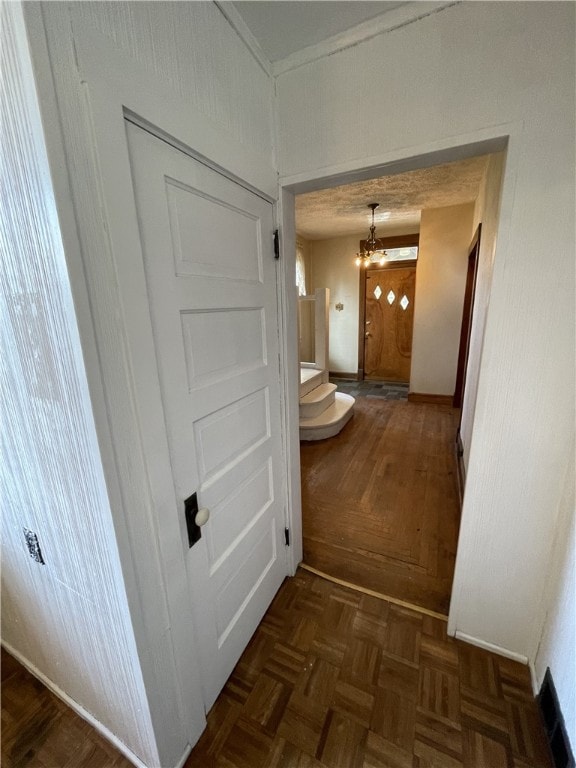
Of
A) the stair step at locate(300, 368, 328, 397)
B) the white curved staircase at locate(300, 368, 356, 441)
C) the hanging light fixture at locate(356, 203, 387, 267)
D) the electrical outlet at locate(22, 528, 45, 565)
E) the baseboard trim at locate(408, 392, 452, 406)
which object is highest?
the hanging light fixture at locate(356, 203, 387, 267)

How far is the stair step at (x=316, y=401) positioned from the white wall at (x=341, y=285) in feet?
→ 6.53

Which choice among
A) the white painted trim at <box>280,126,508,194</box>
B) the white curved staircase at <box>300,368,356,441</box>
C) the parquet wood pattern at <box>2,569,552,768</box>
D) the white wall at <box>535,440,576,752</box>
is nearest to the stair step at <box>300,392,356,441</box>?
the white curved staircase at <box>300,368,356,441</box>

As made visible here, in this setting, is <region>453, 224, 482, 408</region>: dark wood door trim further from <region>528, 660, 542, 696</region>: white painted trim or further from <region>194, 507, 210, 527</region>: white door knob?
<region>194, 507, 210, 527</region>: white door knob

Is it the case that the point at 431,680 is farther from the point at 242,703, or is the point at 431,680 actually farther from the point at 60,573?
the point at 60,573

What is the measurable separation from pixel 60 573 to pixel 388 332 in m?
5.40

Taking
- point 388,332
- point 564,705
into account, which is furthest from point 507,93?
point 388,332

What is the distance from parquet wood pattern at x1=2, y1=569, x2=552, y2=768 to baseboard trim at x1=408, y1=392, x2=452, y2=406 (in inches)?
135

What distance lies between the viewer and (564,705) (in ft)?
3.25

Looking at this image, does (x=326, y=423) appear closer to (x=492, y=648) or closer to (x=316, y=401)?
(x=316, y=401)

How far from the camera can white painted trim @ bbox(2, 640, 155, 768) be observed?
40.2 inches

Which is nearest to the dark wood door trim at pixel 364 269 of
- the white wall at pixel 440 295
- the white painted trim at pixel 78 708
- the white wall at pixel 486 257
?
the white wall at pixel 440 295

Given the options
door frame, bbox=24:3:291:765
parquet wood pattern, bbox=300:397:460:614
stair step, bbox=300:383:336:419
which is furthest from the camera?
stair step, bbox=300:383:336:419

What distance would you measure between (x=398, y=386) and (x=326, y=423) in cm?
263

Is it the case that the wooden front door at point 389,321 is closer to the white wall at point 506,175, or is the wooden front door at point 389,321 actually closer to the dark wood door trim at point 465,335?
the dark wood door trim at point 465,335
